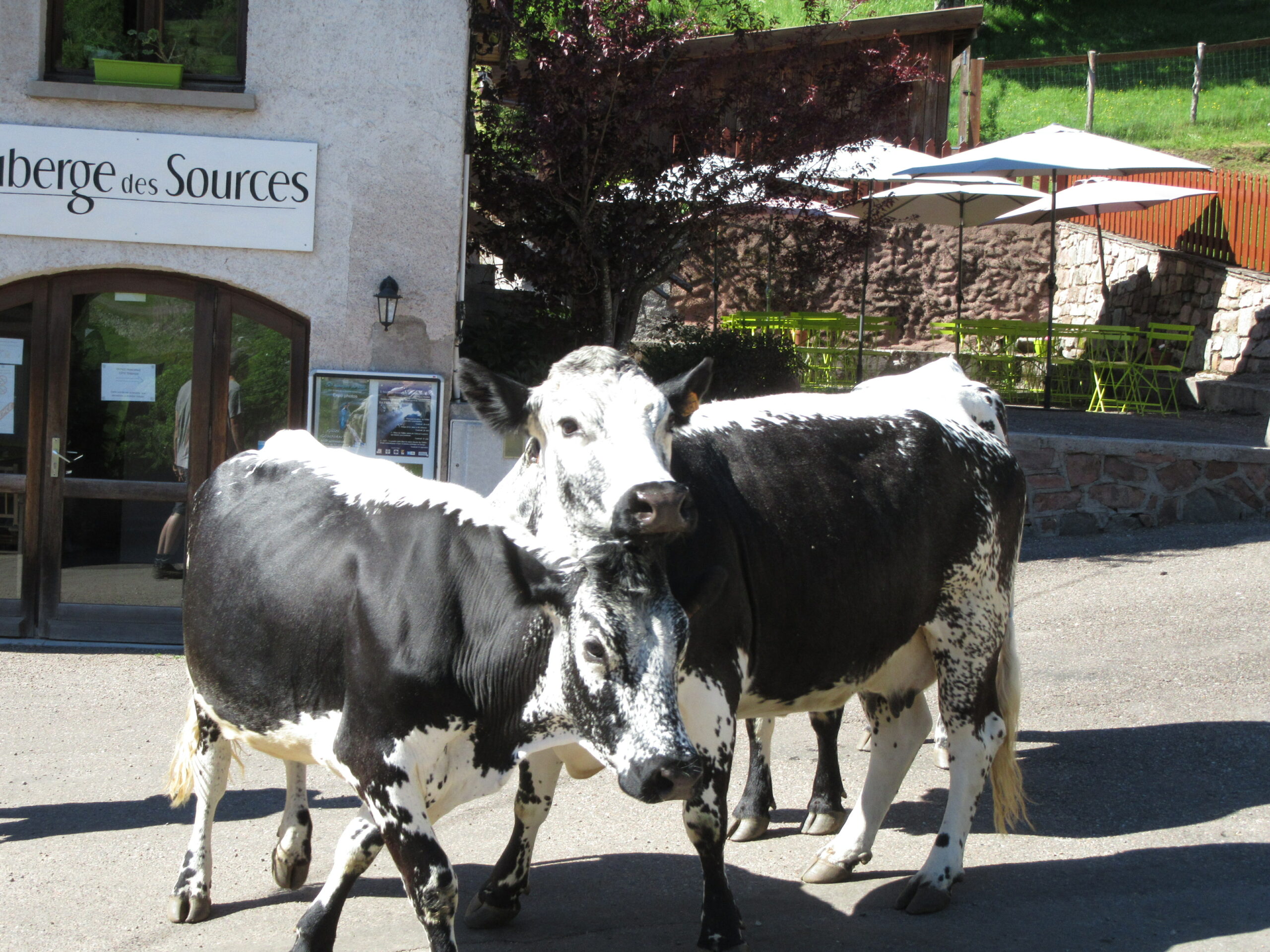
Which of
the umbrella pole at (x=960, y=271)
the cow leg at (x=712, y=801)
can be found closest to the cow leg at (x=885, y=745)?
the cow leg at (x=712, y=801)

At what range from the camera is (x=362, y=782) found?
133 inches

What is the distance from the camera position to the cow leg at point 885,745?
15.3ft

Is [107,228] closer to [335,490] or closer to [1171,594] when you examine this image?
[335,490]

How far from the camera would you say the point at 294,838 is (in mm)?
4344

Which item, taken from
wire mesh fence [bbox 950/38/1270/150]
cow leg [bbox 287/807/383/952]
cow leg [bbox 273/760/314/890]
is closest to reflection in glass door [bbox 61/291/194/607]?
cow leg [bbox 273/760/314/890]

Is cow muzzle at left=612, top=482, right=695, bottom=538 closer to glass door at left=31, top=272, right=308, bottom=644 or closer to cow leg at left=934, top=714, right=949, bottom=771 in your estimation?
cow leg at left=934, top=714, right=949, bottom=771

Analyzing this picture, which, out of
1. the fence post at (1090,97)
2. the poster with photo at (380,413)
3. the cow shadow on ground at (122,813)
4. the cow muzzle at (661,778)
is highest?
the fence post at (1090,97)

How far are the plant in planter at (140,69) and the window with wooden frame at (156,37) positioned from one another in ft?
0.04

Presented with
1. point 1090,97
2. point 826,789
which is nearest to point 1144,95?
point 1090,97

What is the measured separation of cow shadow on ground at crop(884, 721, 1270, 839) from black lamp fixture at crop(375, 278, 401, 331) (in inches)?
174

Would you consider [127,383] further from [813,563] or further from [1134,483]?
[1134,483]

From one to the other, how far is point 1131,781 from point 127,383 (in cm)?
649

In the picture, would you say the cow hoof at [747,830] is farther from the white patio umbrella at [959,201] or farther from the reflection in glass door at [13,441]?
the white patio umbrella at [959,201]

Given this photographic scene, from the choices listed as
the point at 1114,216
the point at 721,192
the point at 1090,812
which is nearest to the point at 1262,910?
the point at 1090,812
